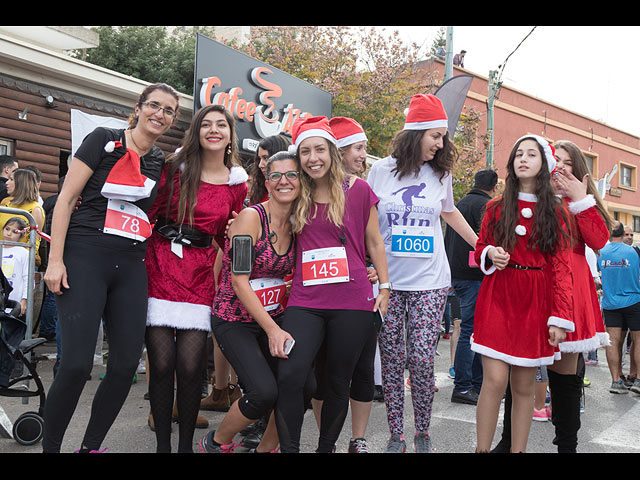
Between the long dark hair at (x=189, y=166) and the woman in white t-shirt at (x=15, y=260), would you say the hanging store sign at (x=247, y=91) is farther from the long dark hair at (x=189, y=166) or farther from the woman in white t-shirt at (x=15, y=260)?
the long dark hair at (x=189, y=166)

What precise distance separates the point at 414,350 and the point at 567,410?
90cm

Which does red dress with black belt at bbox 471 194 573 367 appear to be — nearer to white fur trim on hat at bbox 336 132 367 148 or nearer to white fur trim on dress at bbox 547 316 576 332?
white fur trim on dress at bbox 547 316 576 332

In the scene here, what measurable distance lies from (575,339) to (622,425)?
84.3 inches

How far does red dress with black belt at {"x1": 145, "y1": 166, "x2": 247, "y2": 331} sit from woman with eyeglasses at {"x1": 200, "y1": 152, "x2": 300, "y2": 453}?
98 millimetres

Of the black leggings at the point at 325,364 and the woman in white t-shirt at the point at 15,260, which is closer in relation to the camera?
the black leggings at the point at 325,364

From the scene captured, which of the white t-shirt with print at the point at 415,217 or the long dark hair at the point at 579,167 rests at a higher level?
the long dark hair at the point at 579,167

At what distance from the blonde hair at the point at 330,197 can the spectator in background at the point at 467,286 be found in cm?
254

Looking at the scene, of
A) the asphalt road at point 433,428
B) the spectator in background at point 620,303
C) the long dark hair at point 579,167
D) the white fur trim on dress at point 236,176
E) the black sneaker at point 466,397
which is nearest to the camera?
the white fur trim on dress at point 236,176

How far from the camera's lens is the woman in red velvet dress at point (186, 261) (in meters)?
3.03

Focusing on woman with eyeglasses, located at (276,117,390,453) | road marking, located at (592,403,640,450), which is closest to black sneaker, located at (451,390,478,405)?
road marking, located at (592,403,640,450)

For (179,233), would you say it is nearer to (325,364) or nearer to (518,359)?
(325,364)

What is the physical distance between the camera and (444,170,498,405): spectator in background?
5.21 meters

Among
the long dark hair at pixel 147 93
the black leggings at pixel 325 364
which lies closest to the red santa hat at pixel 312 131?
the long dark hair at pixel 147 93

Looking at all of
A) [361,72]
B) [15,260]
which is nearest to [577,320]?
[15,260]
